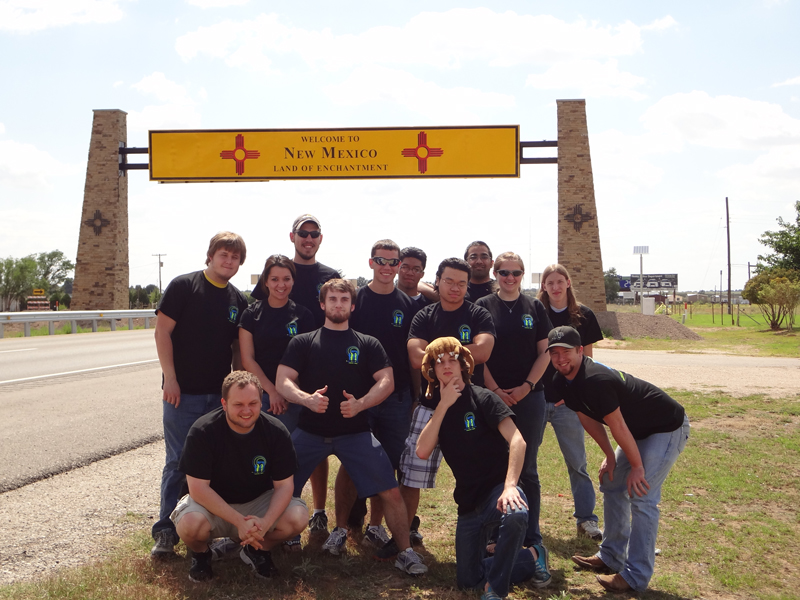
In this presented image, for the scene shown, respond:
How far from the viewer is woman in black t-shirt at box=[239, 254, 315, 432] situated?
4.75 m

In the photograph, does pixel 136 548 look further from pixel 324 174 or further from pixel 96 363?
pixel 324 174

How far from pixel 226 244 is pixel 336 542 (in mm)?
2265

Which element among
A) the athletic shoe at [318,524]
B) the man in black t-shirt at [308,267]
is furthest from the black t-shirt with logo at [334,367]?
the athletic shoe at [318,524]

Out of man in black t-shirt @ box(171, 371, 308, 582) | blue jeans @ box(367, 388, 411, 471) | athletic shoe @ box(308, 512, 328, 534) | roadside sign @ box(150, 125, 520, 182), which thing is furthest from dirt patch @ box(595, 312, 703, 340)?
man in black t-shirt @ box(171, 371, 308, 582)

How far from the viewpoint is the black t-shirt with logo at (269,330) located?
479cm

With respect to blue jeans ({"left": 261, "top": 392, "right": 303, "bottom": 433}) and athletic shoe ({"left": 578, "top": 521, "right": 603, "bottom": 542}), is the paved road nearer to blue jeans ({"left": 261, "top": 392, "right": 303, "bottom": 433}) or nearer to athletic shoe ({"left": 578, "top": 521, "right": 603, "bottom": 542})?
blue jeans ({"left": 261, "top": 392, "right": 303, "bottom": 433})

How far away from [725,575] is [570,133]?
18481 millimetres

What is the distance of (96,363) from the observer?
46.0ft

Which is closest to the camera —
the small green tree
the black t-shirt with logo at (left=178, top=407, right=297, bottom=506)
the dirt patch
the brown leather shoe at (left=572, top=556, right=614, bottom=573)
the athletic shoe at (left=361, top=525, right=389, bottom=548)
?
the black t-shirt with logo at (left=178, top=407, right=297, bottom=506)

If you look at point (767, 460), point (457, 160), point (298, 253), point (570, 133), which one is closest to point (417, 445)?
point (298, 253)

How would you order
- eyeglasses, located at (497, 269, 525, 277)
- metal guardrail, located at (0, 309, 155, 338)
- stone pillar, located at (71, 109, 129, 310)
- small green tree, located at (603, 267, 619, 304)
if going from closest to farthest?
eyeglasses, located at (497, 269, 525, 277)
metal guardrail, located at (0, 309, 155, 338)
stone pillar, located at (71, 109, 129, 310)
small green tree, located at (603, 267, 619, 304)

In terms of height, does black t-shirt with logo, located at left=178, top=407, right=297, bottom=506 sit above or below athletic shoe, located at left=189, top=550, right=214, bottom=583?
above

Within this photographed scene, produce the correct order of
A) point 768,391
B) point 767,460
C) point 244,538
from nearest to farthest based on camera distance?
point 244,538, point 767,460, point 768,391

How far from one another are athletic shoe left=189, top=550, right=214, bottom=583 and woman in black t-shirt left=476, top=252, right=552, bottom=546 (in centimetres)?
223
